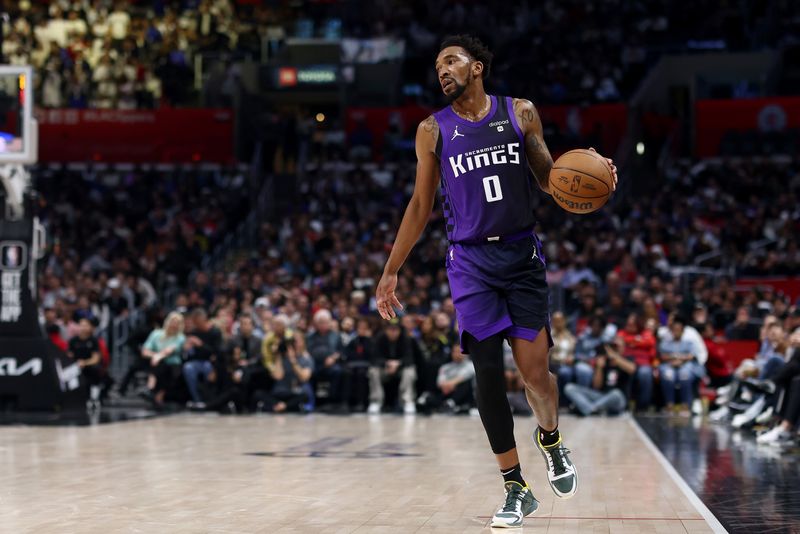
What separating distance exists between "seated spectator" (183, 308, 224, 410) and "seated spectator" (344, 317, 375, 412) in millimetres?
1833

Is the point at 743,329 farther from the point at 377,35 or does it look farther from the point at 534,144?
the point at 377,35

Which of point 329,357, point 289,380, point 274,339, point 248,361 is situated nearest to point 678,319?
point 329,357

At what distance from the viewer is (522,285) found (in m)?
6.02

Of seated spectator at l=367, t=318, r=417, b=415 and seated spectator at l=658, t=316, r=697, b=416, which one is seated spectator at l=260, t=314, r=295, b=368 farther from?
seated spectator at l=658, t=316, r=697, b=416

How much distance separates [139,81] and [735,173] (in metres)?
14.1

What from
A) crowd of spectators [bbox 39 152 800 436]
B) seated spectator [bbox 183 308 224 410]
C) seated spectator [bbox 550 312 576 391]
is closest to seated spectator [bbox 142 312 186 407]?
crowd of spectators [bbox 39 152 800 436]

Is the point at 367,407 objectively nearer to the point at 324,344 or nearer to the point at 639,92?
the point at 324,344

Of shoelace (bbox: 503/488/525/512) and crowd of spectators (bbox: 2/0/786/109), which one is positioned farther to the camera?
crowd of spectators (bbox: 2/0/786/109)

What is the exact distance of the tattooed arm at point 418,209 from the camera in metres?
6.12

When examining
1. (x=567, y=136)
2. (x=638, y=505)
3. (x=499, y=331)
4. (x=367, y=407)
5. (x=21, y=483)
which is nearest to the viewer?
(x=499, y=331)

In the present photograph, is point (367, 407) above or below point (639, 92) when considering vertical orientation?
below

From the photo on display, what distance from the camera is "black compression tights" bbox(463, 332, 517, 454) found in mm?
5996

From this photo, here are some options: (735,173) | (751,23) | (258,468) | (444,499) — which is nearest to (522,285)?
(444,499)

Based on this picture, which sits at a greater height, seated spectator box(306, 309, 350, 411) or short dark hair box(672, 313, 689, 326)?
short dark hair box(672, 313, 689, 326)
